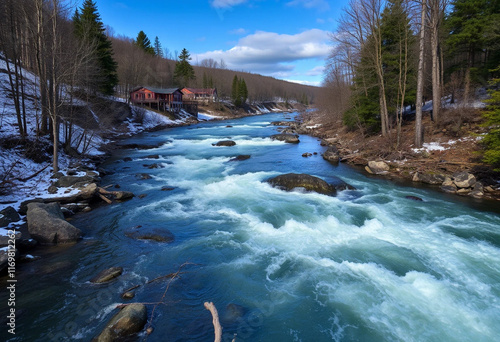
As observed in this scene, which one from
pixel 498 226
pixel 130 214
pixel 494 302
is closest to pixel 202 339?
pixel 494 302

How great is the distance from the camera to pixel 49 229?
973 cm

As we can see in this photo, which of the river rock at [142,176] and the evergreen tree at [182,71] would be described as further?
the evergreen tree at [182,71]

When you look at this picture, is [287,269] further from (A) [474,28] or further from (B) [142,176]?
(A) [474,28]

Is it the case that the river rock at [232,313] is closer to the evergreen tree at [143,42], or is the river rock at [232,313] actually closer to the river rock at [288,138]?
the river rock at [288,138]

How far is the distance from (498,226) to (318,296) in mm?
8927

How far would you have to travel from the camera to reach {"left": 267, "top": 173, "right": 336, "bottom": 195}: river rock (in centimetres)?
1502

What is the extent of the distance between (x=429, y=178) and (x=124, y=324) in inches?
686

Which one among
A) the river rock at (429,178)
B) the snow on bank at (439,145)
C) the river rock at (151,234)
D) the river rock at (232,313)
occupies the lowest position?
the river rock at (232,313)

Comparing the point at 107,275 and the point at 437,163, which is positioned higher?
the point at 437,163

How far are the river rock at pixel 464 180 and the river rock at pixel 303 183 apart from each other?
6.68m

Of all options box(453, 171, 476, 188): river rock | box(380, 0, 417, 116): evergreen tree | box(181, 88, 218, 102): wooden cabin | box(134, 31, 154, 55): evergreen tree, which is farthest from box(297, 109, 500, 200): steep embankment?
box(134, 31, 154, 55): evergreen tree

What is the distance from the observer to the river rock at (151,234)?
397 inches

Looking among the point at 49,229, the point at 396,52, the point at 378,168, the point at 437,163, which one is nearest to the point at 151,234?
the point at 49,229

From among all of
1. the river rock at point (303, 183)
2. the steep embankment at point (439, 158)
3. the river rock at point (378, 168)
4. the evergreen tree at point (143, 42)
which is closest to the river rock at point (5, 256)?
the river rock at point (303, 183)
